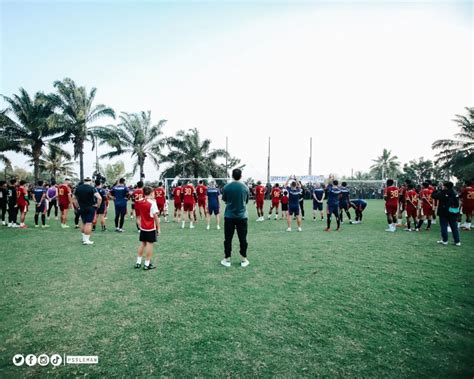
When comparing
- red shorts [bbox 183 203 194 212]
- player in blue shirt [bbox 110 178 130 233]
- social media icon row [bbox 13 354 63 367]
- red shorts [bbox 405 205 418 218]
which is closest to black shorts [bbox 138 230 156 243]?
social media icon row [bbox 13 354 63 367]

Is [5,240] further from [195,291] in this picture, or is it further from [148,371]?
[148,371]

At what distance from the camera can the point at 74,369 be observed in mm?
2961

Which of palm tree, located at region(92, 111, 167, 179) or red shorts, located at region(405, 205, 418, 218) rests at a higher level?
palm tree, located at region(92, 111, 167, 179)

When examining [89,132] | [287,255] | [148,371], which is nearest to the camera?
[148,371]

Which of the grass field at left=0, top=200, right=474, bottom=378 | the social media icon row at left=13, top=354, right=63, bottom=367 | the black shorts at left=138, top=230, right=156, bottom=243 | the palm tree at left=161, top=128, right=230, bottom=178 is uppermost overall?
the palm tree at left=161, top=128, right=230, bottom=178

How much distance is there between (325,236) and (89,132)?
27074mm

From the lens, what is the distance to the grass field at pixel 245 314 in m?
3.04

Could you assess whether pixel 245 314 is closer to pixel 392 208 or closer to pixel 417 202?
pixel 392 208

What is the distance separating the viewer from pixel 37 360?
122 inches

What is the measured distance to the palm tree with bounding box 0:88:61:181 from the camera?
90.6 ft

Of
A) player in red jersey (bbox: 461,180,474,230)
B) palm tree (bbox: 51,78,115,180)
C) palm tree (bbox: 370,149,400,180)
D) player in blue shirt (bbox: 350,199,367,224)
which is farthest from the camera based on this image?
palm tree (bbox: 370,149,400,180)

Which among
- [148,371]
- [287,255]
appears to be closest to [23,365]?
[148,371]

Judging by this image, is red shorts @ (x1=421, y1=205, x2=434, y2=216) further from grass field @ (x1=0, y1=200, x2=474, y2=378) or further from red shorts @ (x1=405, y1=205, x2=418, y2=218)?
Result: grass field @ (x1=0, y1=200, x2=474, y2=378)

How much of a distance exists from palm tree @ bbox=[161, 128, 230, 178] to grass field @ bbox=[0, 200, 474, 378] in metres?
31.3
